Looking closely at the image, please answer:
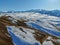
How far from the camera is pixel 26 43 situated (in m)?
107

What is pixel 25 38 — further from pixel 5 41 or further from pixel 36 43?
pixel 5 41

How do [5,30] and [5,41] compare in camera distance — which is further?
[5,30]

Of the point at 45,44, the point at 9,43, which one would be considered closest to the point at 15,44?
the point at 9,43

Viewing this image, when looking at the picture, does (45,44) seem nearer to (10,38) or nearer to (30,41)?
(30,41)

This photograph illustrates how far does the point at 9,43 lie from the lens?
323ft

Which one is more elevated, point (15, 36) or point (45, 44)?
point (15, 36)

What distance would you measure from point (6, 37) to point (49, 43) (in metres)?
33.8

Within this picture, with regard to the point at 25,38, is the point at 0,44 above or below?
above

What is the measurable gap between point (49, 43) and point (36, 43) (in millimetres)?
13595

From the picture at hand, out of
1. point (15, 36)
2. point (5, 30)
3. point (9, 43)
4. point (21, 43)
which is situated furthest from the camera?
point (5, 30)

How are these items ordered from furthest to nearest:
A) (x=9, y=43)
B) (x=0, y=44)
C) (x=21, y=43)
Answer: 1. (x=21, y=43)
2. (x=9, y=43)
3. (x=0, y=44)

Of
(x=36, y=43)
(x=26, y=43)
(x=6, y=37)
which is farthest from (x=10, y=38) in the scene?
(x=36, y=43)

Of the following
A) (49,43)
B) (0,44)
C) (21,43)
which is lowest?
(49,43)

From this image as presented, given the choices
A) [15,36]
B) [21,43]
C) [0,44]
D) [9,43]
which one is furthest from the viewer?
[15,36]
